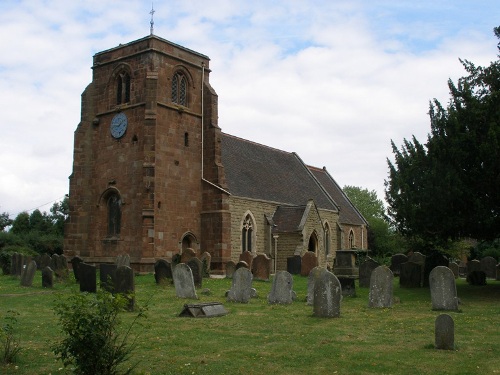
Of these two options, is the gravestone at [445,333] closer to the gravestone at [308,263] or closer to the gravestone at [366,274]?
the gravestone at [366,274]

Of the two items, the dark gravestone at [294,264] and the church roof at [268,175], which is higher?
the church roof at [268,175]

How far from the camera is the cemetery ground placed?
26.8 feet

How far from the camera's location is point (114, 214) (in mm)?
29906

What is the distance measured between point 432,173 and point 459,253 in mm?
26024

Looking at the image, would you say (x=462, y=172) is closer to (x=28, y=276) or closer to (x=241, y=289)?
(x=241, y=289)

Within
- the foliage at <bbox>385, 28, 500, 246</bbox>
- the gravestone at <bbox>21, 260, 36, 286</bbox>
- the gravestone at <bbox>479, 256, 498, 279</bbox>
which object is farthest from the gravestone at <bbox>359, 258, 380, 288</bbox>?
the gravestone at <bbox>21, 260, 36, 286</bbox>

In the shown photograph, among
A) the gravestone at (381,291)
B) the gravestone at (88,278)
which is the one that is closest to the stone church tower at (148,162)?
the gravestone at (88,278)

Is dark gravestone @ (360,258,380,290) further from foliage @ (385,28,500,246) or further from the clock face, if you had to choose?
the clock face

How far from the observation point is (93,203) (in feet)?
101

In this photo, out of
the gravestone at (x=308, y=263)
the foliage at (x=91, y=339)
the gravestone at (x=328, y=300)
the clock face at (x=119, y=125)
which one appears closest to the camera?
the foliage at (x=91, y=339)

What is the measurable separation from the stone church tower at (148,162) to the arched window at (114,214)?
5cm

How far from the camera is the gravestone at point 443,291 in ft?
46.7

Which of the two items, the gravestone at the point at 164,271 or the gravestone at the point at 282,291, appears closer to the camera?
the gravestone at the point at 282,291

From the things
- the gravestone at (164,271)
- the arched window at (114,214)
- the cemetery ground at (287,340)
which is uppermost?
the arched window at (114,214)
